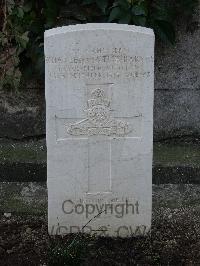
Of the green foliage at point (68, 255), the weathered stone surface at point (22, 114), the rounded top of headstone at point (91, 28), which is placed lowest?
the green foliage at point (68, 255)

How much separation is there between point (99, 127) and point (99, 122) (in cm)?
3

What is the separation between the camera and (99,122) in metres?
3.25

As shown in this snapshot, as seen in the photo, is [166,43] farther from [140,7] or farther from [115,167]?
[115,167]

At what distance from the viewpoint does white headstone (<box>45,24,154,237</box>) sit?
3.12 m

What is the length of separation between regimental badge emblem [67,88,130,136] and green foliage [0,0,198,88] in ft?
4.15

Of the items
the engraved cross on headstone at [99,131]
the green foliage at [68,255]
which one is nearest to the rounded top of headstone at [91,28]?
the engraved cross on headstone at [99,131]

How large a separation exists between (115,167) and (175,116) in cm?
151

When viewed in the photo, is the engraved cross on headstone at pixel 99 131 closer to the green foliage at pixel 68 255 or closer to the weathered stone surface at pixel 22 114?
the green foliage at pixel 68 255

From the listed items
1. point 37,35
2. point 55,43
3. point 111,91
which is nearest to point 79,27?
point 55,43

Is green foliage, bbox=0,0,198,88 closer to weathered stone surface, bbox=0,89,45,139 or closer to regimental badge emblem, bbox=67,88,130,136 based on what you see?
weathered stone surface, bbox=0,89,45,139

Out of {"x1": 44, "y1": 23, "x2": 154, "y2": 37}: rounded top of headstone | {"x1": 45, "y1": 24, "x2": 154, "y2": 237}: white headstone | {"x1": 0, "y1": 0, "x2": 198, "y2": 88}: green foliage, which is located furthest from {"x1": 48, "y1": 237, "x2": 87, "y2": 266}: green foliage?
{"x1": 0, "y1": 0, "x2": 198, "y2": 88}: green foliage

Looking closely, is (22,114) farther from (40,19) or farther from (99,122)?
(99,122)

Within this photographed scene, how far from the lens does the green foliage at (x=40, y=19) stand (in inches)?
172

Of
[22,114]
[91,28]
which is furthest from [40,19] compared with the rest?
[91,28]
